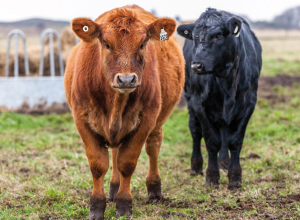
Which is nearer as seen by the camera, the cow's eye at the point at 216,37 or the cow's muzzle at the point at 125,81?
the cow's muzzle at the point at 125,81

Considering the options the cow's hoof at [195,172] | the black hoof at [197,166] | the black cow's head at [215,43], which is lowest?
the cow's hoof at [195,172]

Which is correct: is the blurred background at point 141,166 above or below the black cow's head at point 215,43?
below

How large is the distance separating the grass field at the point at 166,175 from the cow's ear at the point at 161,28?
5.83ft

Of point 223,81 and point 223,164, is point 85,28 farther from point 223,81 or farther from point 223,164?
point 223,164

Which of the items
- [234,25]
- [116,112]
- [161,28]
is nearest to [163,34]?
[161,28]

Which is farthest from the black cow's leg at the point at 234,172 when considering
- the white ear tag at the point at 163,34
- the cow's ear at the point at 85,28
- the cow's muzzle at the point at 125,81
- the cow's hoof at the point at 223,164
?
the cow's ear at the point at 85,28

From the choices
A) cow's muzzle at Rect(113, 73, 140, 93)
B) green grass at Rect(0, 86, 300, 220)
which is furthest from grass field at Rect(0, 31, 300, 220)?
cow's muzzle at Rect(113, 73, 140, 93)

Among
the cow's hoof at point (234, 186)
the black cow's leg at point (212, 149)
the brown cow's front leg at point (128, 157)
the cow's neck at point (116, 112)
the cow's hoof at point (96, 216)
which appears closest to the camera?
the cow's neck at point (116, 112)

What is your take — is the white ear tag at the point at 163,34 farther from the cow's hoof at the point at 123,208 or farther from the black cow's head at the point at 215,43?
the cow's hoof at the point at 123,208

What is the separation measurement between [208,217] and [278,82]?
11246mm

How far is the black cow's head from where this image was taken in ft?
15.4

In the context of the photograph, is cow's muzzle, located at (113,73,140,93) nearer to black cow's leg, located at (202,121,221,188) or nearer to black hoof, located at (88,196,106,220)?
black hoof, located at (88,196,106,220)

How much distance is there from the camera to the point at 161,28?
3.97m

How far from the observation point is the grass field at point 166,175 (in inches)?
165
